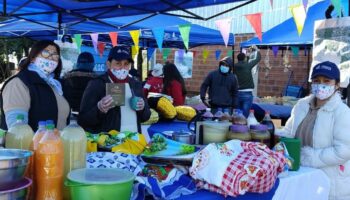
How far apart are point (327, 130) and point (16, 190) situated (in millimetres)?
2053

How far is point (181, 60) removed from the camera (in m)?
11.6

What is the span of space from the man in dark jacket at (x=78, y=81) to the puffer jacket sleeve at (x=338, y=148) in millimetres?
3527

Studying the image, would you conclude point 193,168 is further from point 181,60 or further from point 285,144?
point 181,60

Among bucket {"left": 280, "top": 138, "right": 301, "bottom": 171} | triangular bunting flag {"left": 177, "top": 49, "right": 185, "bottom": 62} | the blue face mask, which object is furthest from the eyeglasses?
triangular bunting flag {"left": 177, "top": 49, "right": 185, "bottom": 62}

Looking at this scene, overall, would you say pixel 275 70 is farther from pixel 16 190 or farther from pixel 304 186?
pixel 16 190

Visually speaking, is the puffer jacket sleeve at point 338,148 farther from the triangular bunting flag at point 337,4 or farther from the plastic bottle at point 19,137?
the plastic bottle at point 19,137

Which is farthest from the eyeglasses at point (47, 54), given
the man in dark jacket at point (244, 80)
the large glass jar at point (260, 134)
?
the man in dark jacket at point (244, 80)

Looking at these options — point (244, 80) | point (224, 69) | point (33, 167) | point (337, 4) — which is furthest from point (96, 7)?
point (33, 167)

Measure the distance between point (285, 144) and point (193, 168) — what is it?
83 cm

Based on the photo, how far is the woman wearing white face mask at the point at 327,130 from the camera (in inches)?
105

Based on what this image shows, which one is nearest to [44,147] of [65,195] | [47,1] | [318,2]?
[65,195]

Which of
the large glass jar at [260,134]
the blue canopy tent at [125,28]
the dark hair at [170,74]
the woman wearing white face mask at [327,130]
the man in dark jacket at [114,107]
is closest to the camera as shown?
the large glass jar at [260,134]

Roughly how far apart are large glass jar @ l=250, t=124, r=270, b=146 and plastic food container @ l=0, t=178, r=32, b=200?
1.47 m

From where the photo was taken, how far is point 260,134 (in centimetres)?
257
